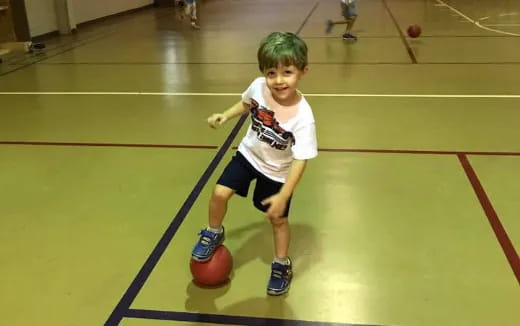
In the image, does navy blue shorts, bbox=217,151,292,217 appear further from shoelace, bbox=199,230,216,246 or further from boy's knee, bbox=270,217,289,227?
shoelace, bbox=199,230,216,246

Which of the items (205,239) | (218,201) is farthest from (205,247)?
(218,201)

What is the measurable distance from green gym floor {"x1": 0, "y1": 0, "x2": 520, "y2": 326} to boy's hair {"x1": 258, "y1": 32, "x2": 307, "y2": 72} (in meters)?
0.96

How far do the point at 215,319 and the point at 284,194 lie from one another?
583 millimetres

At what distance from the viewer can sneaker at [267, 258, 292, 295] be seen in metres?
2.18

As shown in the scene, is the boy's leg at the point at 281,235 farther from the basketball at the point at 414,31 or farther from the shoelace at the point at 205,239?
the basketball at the point at 414,31

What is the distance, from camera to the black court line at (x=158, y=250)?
2.08 metres

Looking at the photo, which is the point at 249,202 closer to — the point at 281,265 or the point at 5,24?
the point at 281,265

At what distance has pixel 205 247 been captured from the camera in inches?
85.6

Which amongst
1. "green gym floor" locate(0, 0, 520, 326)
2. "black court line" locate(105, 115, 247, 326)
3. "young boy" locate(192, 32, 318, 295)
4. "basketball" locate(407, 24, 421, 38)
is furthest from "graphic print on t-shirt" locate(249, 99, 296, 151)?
"basketball" locate(407, 24, 421, 38)

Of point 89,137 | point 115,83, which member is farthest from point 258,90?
point 115,83

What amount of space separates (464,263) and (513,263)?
211 millimetres

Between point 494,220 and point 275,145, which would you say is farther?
point 494,220

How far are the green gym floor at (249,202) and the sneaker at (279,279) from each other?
43mm

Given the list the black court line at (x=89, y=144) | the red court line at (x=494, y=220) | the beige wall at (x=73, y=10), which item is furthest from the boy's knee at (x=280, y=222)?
the beige wall at (x=73, y=10)
